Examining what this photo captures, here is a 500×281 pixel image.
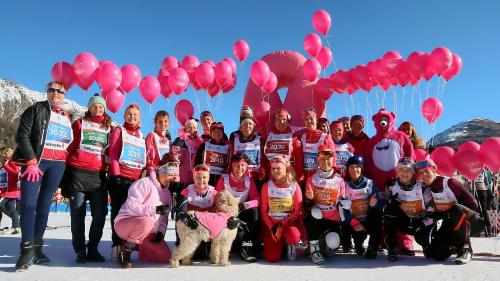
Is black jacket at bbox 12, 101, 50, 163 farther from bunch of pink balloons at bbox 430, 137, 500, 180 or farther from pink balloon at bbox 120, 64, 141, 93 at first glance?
bunch of pink balloons at bbox 430, 137, 500, 180

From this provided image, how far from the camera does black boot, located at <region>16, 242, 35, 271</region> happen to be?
3502 millimetres

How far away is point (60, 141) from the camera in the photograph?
3.93m

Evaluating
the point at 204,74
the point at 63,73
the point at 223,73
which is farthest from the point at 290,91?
the point at 63,73

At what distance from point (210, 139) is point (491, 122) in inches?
4159

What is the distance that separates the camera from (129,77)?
655 centimetres

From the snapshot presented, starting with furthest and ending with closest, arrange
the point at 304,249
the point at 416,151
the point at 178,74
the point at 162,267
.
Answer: the point at 178,74 < the point at 416,151 < the point at 304,249 < the point at 162,267

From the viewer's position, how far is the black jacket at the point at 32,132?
12.0 feet

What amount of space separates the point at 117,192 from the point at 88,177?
1.12ft

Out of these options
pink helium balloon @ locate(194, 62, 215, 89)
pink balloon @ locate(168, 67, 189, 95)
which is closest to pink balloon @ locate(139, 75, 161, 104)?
pink balloon @ locate(168, 67, 189, 95)

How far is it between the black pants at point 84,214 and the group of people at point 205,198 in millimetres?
10

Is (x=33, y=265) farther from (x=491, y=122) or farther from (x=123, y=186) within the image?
(x=491, y=122)

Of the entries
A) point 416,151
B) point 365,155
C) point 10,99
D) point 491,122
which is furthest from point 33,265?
point 10,99

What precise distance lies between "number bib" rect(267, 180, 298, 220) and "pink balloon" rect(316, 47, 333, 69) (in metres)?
4.44

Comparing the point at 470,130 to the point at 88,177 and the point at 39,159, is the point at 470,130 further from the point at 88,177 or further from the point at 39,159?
the point at 39,159
